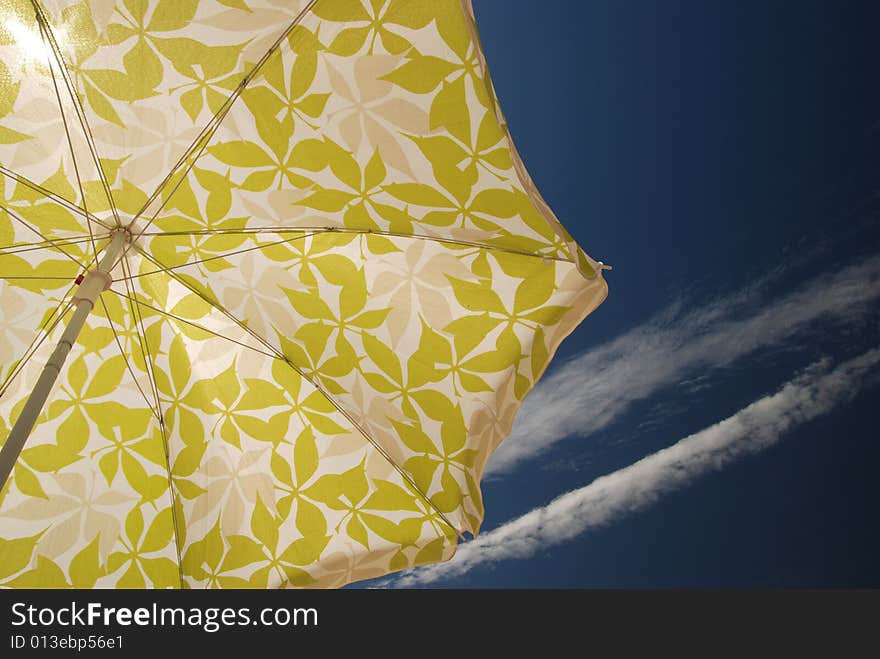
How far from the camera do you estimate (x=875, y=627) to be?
1.73 m

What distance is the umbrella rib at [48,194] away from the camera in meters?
2.12

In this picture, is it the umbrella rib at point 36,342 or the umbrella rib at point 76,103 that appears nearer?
the umbrella rib at point 76,103

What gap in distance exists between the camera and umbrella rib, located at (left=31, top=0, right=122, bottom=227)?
1862 millimetres

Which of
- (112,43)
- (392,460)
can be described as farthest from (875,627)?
(112,43)

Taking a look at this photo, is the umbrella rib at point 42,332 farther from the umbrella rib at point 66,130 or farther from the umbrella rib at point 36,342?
the umbrella rib at point 66,130

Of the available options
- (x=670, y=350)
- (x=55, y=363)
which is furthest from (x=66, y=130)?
(x=670, y=350)

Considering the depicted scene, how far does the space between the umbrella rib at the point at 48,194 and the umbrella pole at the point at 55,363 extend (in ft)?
0.46

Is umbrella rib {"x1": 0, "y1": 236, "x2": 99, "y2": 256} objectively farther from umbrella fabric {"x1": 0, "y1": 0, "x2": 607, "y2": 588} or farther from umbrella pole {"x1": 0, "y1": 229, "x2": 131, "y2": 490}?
umbrella pole {"x1": 0, "y1": 229, "x2": 131, "y2": 490}

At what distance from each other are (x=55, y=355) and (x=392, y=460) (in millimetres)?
1231

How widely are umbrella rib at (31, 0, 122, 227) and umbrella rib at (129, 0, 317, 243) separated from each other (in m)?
0.12

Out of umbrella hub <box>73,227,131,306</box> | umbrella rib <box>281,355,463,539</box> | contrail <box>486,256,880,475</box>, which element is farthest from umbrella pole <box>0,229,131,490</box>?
contrail <box>486,256,880,475</box>

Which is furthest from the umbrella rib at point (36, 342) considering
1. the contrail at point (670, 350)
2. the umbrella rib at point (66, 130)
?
the contrail at point (670, 350)

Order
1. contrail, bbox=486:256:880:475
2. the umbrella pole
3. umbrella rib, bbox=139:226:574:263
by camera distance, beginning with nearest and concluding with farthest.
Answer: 1. the umbrella pole
2. umbrella rib, bbox=139:226:574:263
3. contrail, bbox=486:256:880:475

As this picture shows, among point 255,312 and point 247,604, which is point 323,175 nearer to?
point 255,312
